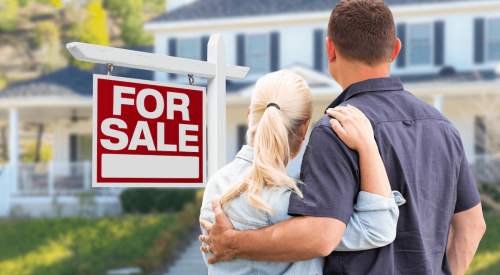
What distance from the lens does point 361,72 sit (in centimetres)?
176

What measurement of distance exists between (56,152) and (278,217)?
18307 mm

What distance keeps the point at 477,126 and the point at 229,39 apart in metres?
7.90

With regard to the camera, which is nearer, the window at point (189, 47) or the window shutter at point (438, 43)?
the window shutter at point (438, 43)

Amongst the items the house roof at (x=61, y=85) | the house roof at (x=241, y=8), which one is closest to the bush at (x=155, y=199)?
the house roof at (x=61, y=85)

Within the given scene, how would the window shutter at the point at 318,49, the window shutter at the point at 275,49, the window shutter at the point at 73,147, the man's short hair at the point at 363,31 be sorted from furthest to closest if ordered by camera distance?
the window shutter at the point at 73,147
the window shutter at the point at 275,49
the window shutter at the point at 318,49
the man's short hair at the point at 363,31

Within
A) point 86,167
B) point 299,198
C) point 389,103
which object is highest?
point 389,103

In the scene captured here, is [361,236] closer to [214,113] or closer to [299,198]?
[299,198]

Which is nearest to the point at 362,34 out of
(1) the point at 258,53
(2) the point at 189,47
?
(1) the point at 258,53

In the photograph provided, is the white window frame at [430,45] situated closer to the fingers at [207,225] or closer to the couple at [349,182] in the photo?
the couple at [349,182]

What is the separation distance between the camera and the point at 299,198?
160cm

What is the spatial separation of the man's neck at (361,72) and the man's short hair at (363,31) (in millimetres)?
21

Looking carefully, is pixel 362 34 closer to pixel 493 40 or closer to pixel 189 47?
pixel 493 40

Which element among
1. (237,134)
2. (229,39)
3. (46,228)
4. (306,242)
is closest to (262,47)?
(229,39)

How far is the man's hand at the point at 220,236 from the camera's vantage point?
1.77 m
